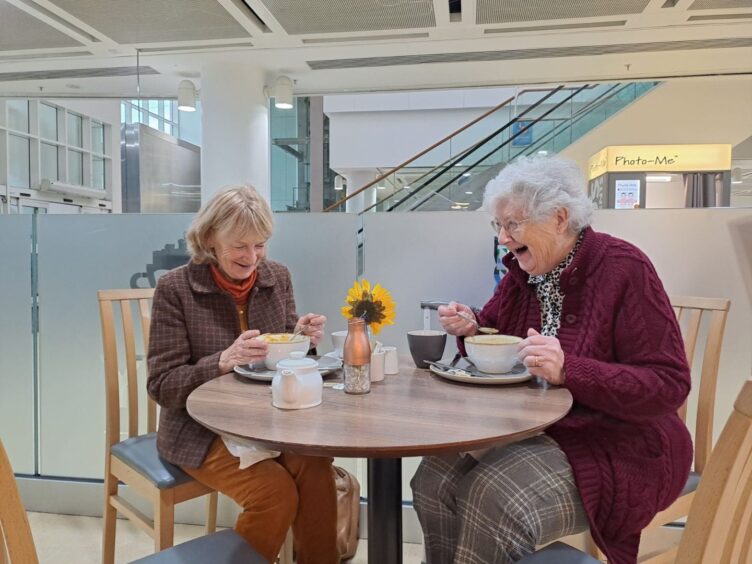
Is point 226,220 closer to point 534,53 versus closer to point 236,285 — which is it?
point 236,285

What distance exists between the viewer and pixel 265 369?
1.37m

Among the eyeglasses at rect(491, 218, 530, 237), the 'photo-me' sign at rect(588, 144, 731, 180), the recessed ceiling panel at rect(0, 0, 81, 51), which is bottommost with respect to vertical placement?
the eyeglasses at rect(491, 218, 530, 237)

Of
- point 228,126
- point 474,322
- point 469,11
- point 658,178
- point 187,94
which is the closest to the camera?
point 474,322

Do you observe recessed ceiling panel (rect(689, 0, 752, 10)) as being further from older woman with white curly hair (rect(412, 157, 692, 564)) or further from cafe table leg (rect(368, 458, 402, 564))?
cafe table leg (rect(368, 458, 402, 564))

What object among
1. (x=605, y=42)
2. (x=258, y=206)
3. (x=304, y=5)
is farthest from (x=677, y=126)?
(x=258, y=206)

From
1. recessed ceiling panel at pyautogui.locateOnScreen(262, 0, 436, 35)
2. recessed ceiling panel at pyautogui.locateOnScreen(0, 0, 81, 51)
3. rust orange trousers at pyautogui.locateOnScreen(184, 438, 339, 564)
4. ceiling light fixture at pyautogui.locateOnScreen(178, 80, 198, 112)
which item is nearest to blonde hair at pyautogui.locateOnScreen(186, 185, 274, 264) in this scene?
rust orange trousers at pyautogui.locateOnScreen(184, 438, 339, 564)

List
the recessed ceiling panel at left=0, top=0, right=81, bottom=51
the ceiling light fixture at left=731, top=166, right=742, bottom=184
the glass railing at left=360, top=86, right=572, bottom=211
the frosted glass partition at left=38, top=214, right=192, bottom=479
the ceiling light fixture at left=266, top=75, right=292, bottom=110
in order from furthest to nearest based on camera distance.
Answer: the ceiling light fixture at left=731, top=166, right=742, bottom=184
the glass railing at left=360, top=86, right=572, bottom=211
the ceiling light fixture at left=266, top=75, right=292, bottom=110
the recessed ceiling panel at left=0, top=0, right=81, bottom=51
the frosted glass partition at left=38, top=214, right=192, bottom=479

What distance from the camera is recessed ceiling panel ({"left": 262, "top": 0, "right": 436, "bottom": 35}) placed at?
11.7ft

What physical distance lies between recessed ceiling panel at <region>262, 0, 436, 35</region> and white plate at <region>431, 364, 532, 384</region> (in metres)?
3.07

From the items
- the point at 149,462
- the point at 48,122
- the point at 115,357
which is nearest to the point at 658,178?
the point at 115,357

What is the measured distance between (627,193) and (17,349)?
20.1ft

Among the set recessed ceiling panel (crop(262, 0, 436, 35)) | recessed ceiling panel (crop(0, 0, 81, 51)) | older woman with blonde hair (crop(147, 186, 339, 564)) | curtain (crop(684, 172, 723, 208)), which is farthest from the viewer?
curtain (crop(684, 172, 723, 208))

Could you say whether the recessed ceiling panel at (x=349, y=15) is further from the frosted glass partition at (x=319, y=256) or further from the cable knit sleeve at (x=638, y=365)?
the cable knit sleeve at (x=638, y=365)

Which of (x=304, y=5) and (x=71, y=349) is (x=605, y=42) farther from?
(x=71, y=349)
